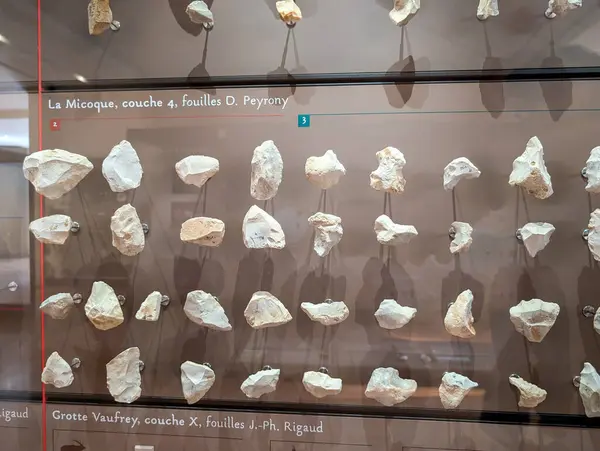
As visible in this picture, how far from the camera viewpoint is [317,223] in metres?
1.28

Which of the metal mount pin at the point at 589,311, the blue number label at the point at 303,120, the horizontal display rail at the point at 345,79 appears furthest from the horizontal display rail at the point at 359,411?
the horizontal display rail at the point at 345,79

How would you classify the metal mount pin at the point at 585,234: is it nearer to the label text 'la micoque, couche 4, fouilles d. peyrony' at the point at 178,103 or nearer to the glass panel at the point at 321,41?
the glass panel at the point at 321,41

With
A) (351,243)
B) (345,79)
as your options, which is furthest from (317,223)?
(345,79)

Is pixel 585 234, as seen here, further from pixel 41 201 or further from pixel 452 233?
pixel 41 201

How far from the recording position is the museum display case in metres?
1.31

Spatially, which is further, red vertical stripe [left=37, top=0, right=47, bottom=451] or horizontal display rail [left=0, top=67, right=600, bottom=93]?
red vertical stripe [left=37, top=0, right=47, bottom=451]

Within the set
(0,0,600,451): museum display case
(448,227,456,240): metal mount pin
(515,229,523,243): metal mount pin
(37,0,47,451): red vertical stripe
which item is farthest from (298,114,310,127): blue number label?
(37,0,47,451): red vertical stripe

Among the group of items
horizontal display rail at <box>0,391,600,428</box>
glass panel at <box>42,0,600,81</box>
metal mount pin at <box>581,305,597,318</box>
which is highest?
glass panel at <box>42,0,600,81</box>

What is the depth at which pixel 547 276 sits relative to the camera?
133 centimetres

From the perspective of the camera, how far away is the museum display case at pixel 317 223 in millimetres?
1314

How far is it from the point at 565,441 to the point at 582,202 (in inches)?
26.6

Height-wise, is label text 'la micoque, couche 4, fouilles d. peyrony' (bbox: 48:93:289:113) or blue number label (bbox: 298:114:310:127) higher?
label text 'la micoque, couche 4, fouilles d. peyrony' (bbox: 48:93:289:113)

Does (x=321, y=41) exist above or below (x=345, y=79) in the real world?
above

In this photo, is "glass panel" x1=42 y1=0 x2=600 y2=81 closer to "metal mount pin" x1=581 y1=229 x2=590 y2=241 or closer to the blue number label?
the blue number label
